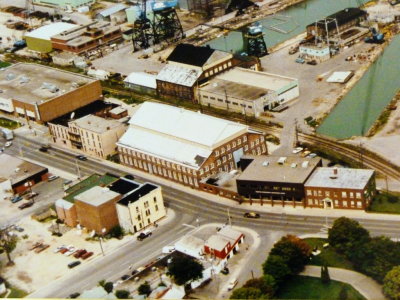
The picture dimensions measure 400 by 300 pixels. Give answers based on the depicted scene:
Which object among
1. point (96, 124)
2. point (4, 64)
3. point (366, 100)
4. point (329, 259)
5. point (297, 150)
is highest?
point (96, 124)

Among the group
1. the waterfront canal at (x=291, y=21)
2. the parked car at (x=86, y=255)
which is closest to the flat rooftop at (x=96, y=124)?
the parked car at (x=86, y=255)

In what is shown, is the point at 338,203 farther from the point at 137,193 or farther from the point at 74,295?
the point at 74,295

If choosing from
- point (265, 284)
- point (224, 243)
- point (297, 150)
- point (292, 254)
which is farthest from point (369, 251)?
point (297, 150)

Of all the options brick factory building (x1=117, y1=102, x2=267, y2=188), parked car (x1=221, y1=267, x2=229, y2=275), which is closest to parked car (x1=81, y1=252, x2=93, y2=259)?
parked car (x1=221, y1=267, x2=229, y2=275)

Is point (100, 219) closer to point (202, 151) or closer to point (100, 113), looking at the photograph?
point (202, 151)

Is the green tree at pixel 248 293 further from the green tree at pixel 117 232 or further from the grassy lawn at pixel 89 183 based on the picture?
the grassy lawn at pixel 89 183

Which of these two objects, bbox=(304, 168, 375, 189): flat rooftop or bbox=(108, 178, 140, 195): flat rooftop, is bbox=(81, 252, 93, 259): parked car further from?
bbox=(304, 168, 375, 189): flat rooftop
